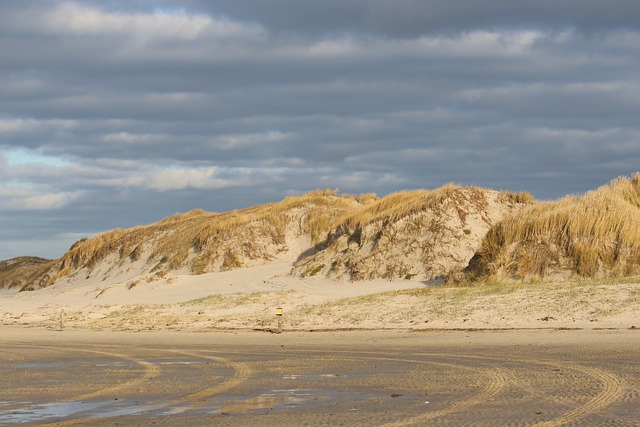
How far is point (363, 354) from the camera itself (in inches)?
715

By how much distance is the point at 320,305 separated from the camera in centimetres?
2845

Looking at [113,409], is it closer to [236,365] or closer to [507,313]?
[236,365]

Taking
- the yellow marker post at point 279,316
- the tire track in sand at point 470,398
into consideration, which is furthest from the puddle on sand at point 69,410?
the yellow marker post at point 279,316

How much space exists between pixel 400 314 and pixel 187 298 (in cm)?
1115

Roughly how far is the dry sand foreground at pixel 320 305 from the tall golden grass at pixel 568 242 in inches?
86.5

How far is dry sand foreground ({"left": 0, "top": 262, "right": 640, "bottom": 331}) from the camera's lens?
2312cm

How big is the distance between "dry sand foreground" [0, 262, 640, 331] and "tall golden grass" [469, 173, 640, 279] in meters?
2.20

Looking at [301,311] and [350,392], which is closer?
[350,392]

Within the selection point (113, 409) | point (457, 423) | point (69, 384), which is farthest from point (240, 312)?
point (457, 423)

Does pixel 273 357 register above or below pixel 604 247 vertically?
below

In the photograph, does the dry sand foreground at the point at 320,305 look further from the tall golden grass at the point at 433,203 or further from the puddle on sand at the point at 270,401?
the puddle on sand at the point at 270,401

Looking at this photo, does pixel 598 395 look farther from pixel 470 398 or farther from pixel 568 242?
pixel 568 242

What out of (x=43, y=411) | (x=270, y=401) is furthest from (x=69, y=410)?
(x=270, y=401)

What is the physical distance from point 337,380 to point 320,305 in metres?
14.6
